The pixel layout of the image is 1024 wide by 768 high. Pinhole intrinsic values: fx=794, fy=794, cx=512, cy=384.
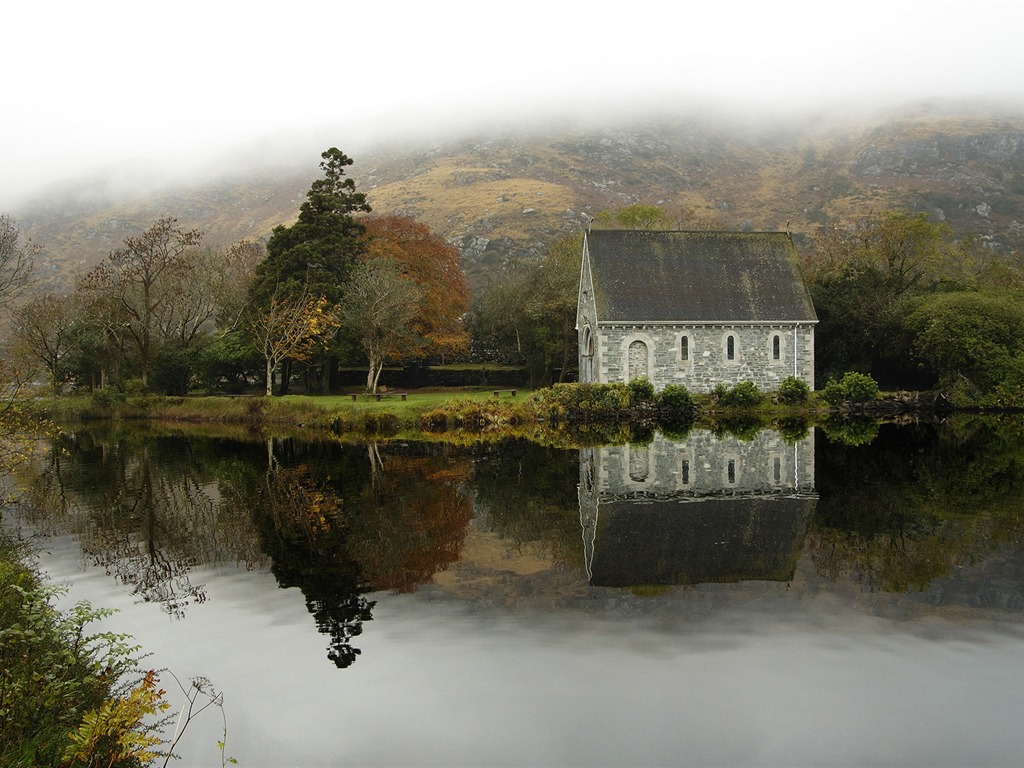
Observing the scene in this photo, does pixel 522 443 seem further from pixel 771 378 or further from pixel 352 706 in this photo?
pixel 352 706

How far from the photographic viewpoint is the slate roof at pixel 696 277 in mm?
43656

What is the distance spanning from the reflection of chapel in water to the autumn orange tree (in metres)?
26.5

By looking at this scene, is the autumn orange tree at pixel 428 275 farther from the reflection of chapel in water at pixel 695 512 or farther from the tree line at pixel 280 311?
→ the reflection of chapel in water at pixel 695 512

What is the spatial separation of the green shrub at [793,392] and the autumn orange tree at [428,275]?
20.9 m

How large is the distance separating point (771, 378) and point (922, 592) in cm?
3350

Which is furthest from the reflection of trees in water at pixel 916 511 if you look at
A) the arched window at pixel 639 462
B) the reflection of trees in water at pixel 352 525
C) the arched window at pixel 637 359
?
the arched window at pixel 637 359

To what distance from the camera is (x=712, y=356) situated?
43688 mm

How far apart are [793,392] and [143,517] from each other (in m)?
32.1

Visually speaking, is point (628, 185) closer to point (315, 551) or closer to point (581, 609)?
point (315, 551)

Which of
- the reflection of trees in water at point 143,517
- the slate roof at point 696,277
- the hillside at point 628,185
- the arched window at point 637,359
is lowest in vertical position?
the arched window at point 637,359

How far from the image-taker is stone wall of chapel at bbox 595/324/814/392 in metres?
43.4

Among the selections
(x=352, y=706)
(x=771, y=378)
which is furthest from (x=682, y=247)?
(x=352, y=706)

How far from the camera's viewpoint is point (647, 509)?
1738 cm

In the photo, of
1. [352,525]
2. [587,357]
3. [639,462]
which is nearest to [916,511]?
[639,462]
